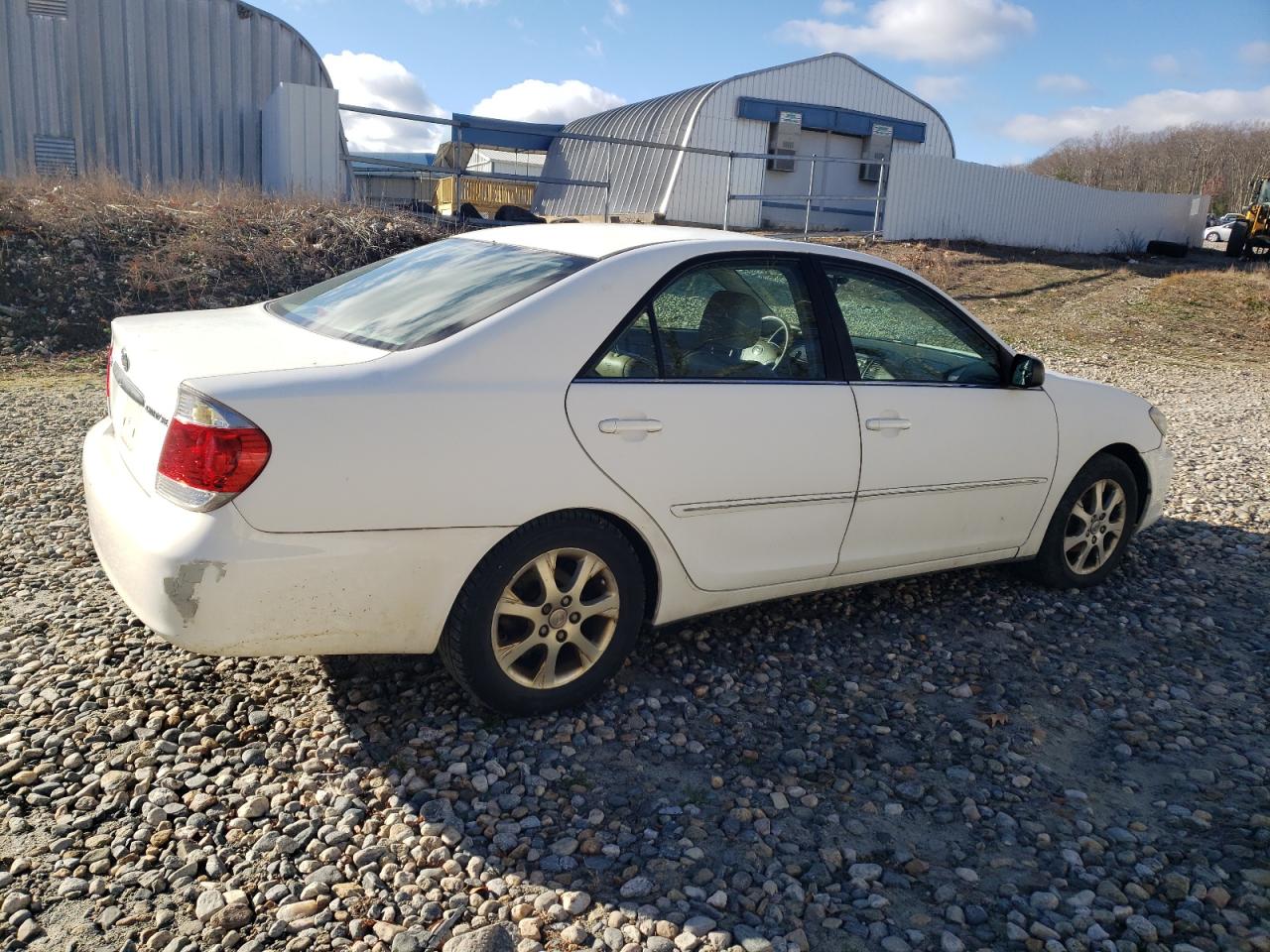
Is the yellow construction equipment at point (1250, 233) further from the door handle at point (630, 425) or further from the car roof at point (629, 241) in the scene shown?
the door handle at point (630, 425)

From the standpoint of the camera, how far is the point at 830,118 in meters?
26.3

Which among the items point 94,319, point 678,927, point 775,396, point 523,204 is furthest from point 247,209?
point 523,204

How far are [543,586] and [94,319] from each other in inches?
362

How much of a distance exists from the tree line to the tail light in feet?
233

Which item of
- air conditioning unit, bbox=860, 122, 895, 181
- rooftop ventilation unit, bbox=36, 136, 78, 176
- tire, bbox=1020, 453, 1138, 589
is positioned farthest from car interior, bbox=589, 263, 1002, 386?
air conditioning unit, bbox=860, 122, 895, 181

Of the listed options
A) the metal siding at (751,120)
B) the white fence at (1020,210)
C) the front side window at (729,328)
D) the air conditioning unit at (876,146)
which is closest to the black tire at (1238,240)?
the white fence at (1020,210)

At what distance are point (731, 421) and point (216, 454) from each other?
1.72 metres

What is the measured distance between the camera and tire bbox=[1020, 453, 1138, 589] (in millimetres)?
4855

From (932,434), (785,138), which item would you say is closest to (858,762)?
(932,434)

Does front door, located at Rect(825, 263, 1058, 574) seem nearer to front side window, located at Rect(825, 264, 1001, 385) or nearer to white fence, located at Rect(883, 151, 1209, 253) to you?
front side window, located at Rect(825, 264, 1001, 385)

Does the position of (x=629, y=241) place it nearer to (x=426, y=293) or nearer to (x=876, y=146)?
(x=426, y=293)

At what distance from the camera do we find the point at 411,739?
3.30 meters

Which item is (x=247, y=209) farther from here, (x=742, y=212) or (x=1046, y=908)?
(x=742, y=212)

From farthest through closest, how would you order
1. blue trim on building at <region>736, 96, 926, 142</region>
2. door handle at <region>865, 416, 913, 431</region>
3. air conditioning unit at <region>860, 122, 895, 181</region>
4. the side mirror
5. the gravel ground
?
1. air conditioning unit at <region>860, 122, 895, 181</region>
2. blue trim on building at <region>736, 96, 926, 142</region>
3. the side mirror
4. door handle at <region>865, 416, 913, 431</region>
5. the gravel ground
